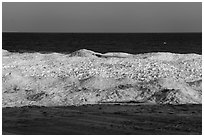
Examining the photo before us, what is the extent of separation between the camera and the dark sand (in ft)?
42.0

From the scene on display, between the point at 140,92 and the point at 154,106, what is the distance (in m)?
2.03

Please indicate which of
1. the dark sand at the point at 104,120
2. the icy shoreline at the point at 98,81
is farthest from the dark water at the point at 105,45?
the dark sand at the point at 104,120

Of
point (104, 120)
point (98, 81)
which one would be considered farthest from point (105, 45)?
point (104, 120)

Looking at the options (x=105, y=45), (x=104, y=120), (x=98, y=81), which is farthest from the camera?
(x=105, y=45)

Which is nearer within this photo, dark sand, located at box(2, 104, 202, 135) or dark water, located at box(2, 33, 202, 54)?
dark sand, located at box(2, 104, 202, 135)

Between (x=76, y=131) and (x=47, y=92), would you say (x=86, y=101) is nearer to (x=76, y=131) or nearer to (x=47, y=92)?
(x=47, y=92)

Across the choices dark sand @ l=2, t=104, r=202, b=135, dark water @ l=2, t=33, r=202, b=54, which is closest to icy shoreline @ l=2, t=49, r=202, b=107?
dark sand @ l=2, t=104, r=202, b=135

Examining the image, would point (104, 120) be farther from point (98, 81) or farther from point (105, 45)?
point (105, 45)

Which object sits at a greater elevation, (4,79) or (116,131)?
(4,79)

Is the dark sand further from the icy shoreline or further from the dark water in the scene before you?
the dark water

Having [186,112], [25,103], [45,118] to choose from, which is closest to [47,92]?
[25,103]

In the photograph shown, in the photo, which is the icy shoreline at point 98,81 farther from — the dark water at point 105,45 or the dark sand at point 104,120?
the dark water at point 105,45

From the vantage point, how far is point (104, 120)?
47.0 feet

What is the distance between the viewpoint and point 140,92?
60.8ft
